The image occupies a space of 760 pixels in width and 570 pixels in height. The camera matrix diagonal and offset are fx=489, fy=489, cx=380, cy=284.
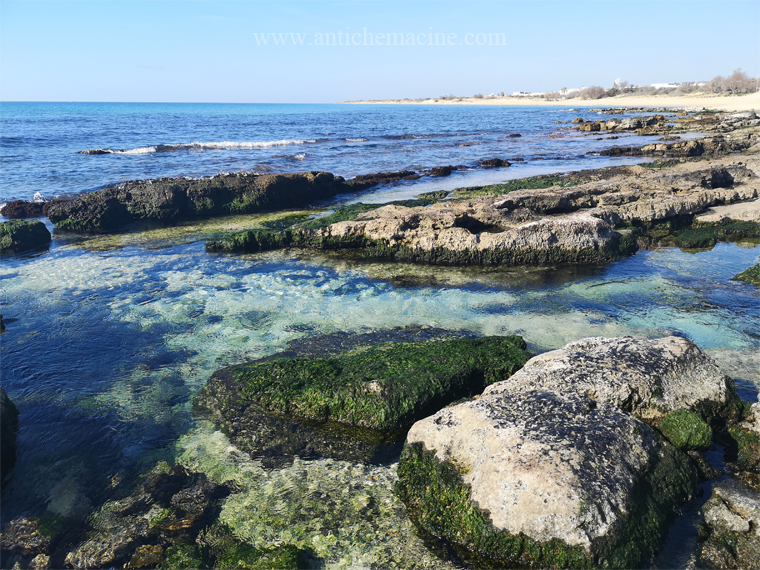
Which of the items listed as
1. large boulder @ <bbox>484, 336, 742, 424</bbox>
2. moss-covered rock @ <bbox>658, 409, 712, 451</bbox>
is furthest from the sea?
large boulder @ <bbox>484, 336, 742, 424</bbox>

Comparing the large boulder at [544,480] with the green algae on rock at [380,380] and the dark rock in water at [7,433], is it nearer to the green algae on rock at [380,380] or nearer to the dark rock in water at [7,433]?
the green algae on rock at [380,380]

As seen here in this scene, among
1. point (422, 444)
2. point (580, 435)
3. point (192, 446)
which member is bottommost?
point (192, 446)

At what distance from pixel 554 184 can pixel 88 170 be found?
25104mm

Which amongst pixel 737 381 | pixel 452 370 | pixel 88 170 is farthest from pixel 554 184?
pixel 88 170

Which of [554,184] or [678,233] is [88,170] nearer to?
[554,184]

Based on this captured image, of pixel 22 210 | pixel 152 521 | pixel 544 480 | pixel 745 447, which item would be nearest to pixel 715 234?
pixel 745 447

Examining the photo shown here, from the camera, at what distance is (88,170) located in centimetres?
2780

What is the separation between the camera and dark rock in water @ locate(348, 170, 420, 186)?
23578mm

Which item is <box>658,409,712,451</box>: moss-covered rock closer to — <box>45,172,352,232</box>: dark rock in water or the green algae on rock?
the green algae on rock

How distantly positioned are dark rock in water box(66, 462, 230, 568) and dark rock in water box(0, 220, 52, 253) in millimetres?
12340

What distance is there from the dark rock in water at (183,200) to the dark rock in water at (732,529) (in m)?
17.6

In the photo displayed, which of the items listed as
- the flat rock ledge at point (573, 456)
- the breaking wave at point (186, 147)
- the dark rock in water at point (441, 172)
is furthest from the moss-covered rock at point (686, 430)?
the breaking wave at point (186, 147)

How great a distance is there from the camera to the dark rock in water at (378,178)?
2358 centimetres

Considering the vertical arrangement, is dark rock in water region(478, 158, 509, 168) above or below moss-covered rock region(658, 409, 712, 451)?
above
